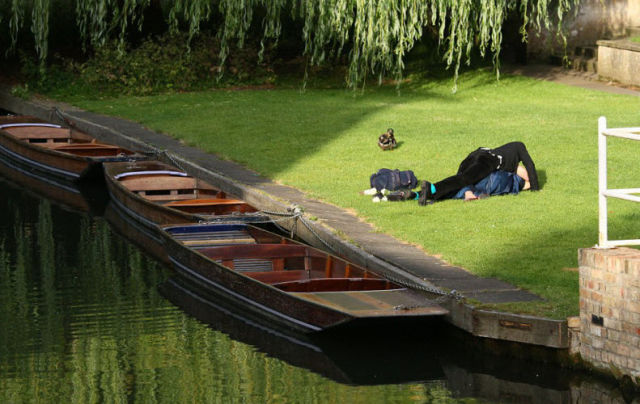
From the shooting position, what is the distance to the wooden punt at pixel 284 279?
10.5m

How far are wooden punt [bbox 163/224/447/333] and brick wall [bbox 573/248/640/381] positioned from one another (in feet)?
4.69

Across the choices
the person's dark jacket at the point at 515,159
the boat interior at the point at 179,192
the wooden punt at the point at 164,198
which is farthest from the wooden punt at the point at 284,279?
the person's dark jacket at the point at 515,159

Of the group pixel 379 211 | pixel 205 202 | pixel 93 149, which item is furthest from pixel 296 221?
pixel 93 149

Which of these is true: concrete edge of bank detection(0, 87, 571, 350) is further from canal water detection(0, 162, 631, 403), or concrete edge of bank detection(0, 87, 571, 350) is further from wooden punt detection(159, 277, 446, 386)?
wooden punt detection(159, 277, 446, 386)

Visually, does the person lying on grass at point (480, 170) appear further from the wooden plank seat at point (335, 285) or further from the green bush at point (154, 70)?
the green bush at point (154, 70)

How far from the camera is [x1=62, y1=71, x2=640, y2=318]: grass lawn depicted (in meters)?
12.3

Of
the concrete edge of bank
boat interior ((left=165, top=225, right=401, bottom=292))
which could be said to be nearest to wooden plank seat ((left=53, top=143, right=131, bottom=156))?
the concrete edge of bank

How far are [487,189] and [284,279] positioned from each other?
370 cm

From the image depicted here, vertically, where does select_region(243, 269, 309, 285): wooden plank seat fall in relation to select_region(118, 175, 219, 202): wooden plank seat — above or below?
below

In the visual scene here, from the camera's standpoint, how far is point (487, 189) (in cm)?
1486

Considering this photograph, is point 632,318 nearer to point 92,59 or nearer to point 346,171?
point 346,171

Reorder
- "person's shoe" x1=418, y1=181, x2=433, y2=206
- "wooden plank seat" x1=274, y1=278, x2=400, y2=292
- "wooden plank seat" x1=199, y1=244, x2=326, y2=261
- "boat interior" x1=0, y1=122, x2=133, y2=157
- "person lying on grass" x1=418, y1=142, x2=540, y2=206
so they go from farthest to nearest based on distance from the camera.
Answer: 1. "boat interior" x1=0, y1=122, x2=133, y2=157
2. "person lying on grass" x1=418, y1=142, x2=540, y2=206
3. "person's shoe" x1=418, y1=181, x2=433, y2=206
4. "wooden plank seat" x1=199, y1=244, x2=326, y2=261
5. "wooden plank seat" x1=274, y1=278, x2=400, y2=292

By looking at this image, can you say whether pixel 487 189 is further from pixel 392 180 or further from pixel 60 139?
pixel 60 139

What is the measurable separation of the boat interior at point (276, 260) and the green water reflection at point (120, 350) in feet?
2.37
